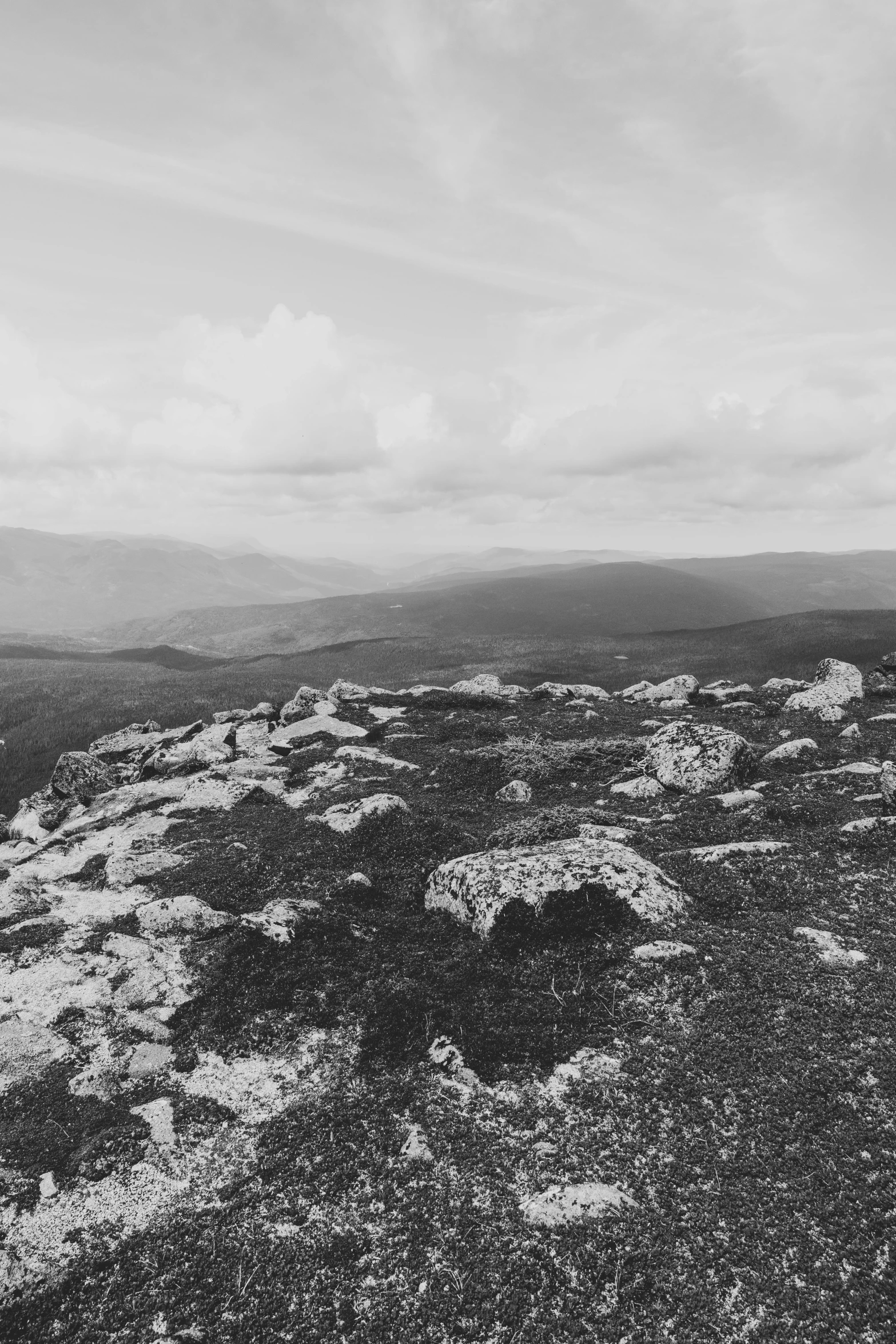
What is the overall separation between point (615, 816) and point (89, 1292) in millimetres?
12792

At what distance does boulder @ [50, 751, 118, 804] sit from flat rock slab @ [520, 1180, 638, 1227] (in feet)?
73.5

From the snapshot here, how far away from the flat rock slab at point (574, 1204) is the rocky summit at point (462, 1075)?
0.03 meters

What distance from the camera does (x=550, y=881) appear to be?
11203 mm

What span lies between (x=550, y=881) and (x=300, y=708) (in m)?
23.1

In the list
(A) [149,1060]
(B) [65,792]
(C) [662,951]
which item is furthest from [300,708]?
(C) [662,951]

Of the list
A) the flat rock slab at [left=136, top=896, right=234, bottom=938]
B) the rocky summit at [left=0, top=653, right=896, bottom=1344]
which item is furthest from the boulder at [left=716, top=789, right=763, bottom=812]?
the flat rock slab at [left=136, top=896, right=234, bottom=938]

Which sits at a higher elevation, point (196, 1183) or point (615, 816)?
point (615, 816)

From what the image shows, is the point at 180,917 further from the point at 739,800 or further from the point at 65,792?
the point at 65,792

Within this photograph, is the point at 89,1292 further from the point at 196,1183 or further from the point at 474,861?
the point at 474,861

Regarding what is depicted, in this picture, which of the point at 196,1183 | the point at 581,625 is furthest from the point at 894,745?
the point at 581,625

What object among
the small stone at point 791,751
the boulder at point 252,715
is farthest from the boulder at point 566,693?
the boulder at point 252,715

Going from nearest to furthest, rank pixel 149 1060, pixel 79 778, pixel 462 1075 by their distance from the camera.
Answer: pixel 462 1075 → pixel 149 1060 → pixel 79 778

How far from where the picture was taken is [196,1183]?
6926 millimetres

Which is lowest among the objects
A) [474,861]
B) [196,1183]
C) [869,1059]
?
[196,1183]
